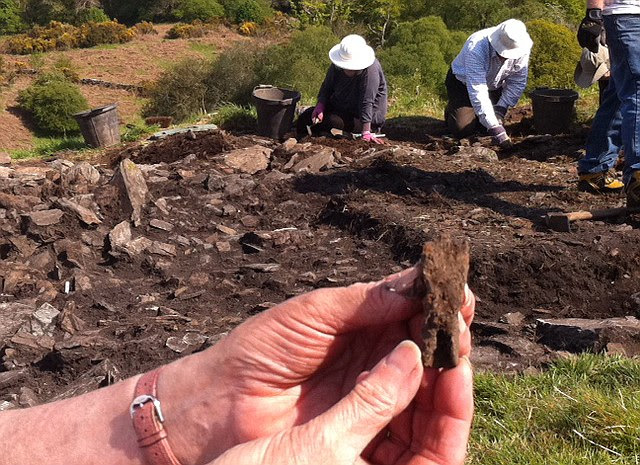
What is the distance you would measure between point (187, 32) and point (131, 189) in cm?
2090

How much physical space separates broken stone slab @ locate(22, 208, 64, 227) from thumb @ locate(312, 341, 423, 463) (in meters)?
5.25

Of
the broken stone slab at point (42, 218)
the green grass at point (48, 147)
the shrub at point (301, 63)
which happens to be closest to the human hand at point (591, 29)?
the broken stone slab at point (42, 218)

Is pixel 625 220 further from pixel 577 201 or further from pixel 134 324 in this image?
pixel 134 324

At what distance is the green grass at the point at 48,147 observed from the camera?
13131 millimetres

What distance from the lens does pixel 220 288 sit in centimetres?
530

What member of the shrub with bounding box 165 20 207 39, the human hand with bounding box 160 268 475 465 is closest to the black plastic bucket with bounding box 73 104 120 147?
the human hand with bounding box 160 268 475 465

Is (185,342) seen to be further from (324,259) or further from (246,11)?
(246,11)

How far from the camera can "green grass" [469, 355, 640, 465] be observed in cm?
268

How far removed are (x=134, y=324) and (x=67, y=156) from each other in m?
6.77

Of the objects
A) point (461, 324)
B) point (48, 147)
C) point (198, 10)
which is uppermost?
point (461, 324)

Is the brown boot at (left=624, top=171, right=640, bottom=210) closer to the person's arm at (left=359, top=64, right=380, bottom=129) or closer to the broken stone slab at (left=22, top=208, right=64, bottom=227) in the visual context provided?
the person's arm at (left=359, top=64, right=380, bottom=129)

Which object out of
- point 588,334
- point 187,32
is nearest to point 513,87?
point 588,334

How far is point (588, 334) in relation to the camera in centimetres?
373

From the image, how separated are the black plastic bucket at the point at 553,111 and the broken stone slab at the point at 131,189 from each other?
207 inches
